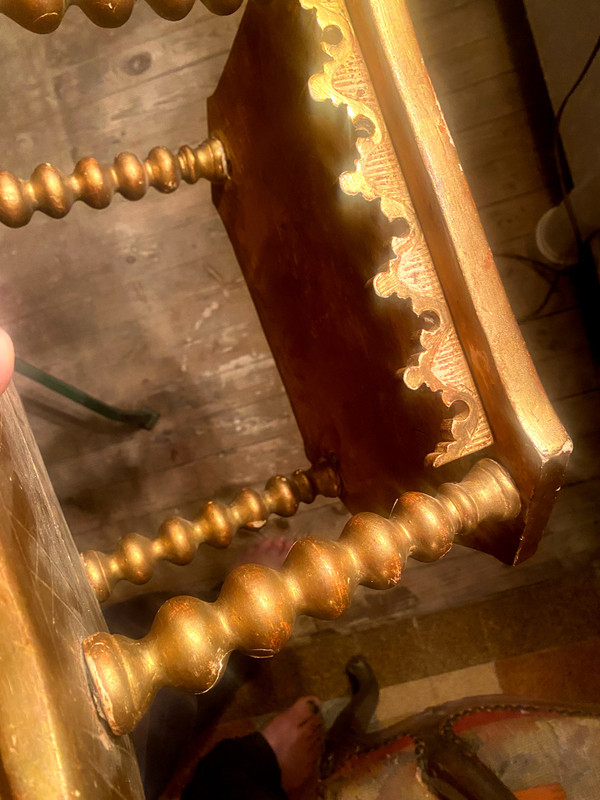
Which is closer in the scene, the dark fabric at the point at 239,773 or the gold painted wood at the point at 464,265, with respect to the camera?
the gold painted wood at the point at 464,265

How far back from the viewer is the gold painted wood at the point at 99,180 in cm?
66

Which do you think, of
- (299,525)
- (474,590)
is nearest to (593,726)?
A: (474,590)

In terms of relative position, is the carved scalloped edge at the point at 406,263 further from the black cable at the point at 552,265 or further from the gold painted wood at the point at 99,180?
the black cable at the point at 552,265

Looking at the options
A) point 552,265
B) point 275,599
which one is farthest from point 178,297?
point 275,599

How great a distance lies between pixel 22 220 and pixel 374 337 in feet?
1.44

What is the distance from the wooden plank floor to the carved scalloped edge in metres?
0.78

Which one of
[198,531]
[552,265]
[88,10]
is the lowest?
[198,531]

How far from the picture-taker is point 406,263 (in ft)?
1.72

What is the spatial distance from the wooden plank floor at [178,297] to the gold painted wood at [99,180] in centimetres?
46

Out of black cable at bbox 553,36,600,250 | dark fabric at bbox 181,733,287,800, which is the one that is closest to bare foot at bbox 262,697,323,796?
dark fabric at bbox 181,733,287,800

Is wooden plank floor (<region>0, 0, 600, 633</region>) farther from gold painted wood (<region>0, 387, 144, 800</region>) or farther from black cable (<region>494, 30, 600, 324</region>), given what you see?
gold painted wood (<region>0, 387, 144, 800</region>)

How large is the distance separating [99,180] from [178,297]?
1.90 ft

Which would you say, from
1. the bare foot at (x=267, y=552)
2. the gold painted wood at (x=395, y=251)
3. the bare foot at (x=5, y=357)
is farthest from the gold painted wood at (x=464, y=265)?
the bare foot at (x=267, y=552)

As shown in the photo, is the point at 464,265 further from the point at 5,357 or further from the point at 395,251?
the point at 5,357
